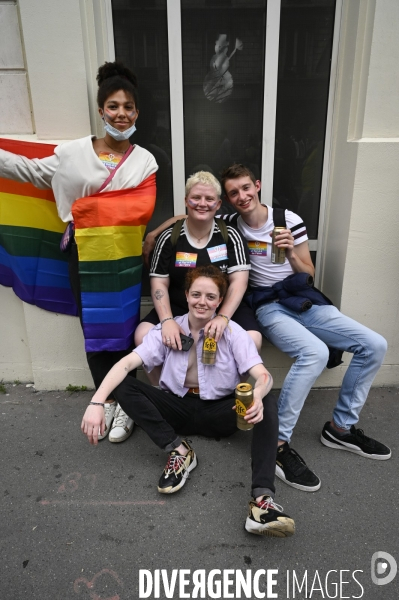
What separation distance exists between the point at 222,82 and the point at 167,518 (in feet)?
9.85

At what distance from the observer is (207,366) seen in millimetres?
2607

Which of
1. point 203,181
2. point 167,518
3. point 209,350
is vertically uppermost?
point 203,181

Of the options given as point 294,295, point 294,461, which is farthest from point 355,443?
point 294,295

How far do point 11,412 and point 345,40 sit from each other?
12.1 ft

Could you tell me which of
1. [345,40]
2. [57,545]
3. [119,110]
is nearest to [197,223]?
[119,110]

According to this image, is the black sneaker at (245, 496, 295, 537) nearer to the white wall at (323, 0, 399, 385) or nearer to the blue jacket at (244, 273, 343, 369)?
the blue jacket at (244, 273, 343, 369)

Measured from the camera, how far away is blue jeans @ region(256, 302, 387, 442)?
2.64m

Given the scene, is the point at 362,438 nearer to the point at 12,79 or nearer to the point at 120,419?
the point at 120,419

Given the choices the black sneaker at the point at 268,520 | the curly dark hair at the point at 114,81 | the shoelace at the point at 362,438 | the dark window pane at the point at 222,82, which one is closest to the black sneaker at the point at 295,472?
the black sneaker at the point at 268,520

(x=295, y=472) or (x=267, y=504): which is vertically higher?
(x=267, y=504)

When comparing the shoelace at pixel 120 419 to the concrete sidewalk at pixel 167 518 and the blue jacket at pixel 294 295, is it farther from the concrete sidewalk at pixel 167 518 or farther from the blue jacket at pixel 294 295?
the blue jacket at pixel 294 295

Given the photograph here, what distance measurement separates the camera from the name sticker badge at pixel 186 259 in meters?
2.85

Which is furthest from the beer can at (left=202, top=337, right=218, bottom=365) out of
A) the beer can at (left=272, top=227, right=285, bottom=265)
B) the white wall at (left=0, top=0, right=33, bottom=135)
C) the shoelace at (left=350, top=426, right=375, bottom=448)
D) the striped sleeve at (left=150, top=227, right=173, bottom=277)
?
the white wall at (left=0, top=0, right=33, bottom=135)

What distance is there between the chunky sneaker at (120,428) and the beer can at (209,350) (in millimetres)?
885
